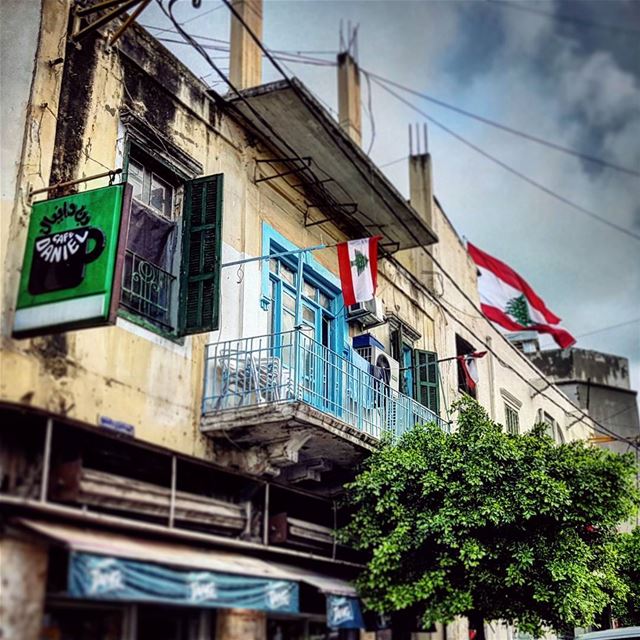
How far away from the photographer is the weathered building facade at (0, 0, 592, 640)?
288 inches

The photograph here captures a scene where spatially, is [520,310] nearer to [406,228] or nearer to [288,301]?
[406,228]

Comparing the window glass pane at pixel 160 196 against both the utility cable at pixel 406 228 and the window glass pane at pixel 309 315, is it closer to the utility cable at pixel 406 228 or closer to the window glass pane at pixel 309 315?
the utility cable at pixel 406 228

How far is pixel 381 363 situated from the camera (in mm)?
13766

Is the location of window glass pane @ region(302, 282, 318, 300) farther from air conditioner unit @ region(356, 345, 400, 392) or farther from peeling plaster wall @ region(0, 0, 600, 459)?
air conditioner unit @ region(356, 345, 400, 392)

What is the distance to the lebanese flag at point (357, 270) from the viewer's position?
11.1 m

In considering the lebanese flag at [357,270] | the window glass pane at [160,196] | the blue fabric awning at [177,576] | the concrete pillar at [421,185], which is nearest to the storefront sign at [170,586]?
the blue fabric awning at [177,576]

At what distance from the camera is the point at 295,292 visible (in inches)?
488

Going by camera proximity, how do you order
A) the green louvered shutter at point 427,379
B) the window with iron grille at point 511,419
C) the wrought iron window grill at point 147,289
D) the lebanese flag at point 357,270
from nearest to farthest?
the wrought iron window grill at point 147,289 < the lebanese flag at point 357,270 < the green louvered shutter at point 427,379 < the window with iron grille at point 511,419

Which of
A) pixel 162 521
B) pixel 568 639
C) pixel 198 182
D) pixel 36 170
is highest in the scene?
pixel 198 182

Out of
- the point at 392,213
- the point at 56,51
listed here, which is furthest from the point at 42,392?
the point at 392,213

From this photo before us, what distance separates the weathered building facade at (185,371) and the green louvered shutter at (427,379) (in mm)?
1551

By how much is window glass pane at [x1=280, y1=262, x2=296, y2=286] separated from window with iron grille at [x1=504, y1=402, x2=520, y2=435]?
31.6ft

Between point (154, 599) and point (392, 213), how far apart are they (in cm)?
875

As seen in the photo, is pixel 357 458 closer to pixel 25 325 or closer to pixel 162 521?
pixel 162 521
